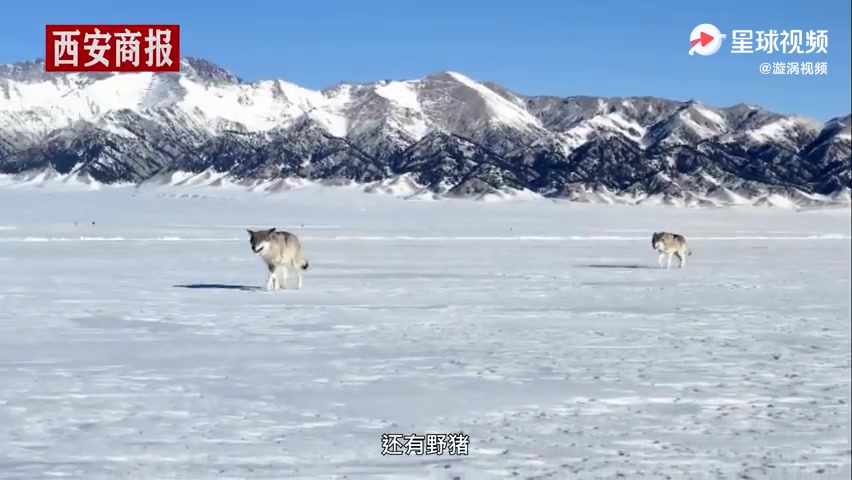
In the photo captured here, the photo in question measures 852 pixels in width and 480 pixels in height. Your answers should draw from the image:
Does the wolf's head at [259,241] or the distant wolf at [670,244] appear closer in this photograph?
the wolf's head at [259,241]

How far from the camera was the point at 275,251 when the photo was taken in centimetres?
1752

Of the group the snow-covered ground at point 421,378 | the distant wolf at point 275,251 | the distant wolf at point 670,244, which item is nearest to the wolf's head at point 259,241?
the distant wolf at point 275,251

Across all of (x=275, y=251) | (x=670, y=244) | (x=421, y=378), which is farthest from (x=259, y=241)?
(x=670, y=244)

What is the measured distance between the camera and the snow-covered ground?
6340mm

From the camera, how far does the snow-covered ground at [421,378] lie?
20.8ft

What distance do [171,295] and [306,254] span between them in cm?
1455

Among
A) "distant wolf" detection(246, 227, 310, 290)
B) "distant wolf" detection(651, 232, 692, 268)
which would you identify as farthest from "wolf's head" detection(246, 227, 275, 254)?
"distant wolf" detection(651, 232, 692, 268)

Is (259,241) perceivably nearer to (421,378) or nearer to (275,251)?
(275,251)

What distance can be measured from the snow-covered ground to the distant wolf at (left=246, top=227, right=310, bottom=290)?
76cm

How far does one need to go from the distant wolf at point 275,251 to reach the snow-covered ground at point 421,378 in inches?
29.9

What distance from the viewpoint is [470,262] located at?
27219 mm

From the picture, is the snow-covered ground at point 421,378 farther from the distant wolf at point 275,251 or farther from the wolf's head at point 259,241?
the wolf's head at point 259,241

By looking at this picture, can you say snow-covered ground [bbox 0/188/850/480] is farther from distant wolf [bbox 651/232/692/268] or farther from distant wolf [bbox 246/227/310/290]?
distant wolf [bbox 651/232/692/268]

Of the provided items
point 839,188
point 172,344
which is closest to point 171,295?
point 172,344
